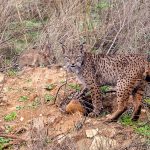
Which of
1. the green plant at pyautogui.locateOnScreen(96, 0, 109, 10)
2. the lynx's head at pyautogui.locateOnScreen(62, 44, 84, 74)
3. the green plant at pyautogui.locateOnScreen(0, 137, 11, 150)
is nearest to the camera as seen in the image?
the green plant at pyautogui.locateOnScreen(0, 137, 11, 150)

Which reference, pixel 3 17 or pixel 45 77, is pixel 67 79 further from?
pixel 3 17

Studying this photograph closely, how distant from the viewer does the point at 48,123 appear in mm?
7398

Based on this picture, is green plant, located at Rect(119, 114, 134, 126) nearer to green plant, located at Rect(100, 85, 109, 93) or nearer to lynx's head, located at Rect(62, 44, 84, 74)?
green plant, located at Rect(100, 85, 109, 93)

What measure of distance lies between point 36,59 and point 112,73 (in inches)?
75.2

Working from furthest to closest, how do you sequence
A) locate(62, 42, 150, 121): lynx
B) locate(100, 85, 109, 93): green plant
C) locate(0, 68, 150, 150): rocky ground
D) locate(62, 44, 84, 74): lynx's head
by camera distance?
locate(100, 85, 109, 93): green plant → locate(62, 44, 84, 74): lynx's head → locate(62, 42, 150, 121): lynx → locate(0, 68, 150, 150): rocky ground

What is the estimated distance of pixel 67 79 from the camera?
8531mm

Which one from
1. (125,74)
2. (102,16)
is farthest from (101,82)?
(102,16)

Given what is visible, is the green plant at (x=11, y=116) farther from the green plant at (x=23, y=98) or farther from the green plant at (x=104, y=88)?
the green plant at (x=104, y=88)

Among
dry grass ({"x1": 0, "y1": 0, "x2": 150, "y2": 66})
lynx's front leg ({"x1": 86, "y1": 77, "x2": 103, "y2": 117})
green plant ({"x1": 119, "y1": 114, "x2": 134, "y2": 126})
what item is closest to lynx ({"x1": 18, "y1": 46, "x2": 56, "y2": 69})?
dry grass ({"x1": 0, "y1": 0, "x2": 150, "y2": 66})

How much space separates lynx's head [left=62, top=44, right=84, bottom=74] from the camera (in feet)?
26.1

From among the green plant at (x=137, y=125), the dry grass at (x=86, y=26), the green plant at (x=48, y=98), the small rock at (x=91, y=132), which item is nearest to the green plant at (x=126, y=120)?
the green plant at (x=137, y=125)

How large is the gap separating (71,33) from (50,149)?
343 cm

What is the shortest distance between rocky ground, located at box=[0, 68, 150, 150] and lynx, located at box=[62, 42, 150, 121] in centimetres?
23

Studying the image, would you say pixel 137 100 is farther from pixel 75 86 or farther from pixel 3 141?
pixel 3 141
